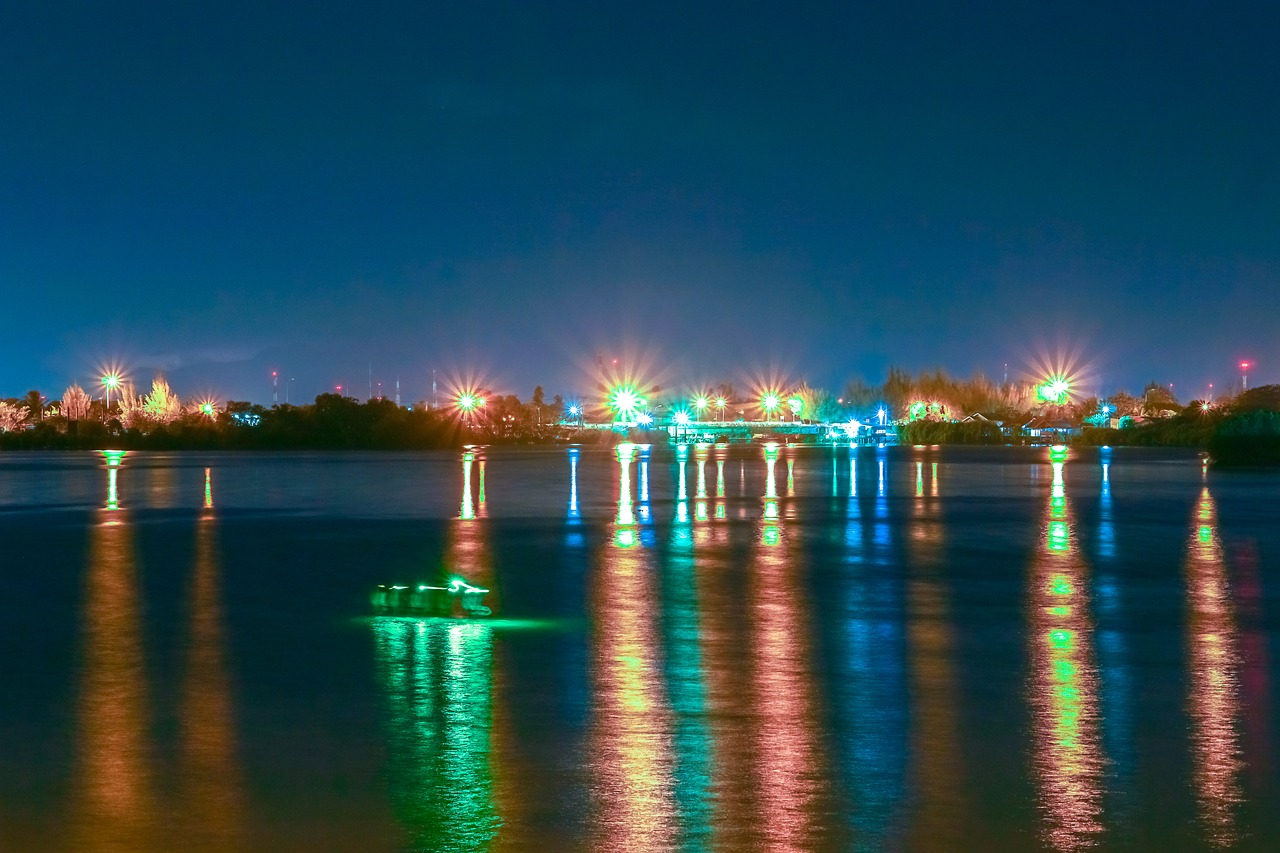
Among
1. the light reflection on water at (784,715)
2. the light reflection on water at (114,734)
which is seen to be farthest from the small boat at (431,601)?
the light reflection on water at (784,715)

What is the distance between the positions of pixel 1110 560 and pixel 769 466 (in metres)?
31.7

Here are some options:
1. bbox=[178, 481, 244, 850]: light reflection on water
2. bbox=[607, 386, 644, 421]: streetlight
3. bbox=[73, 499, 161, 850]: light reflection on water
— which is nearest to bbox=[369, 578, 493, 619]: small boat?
→ bbox=[178, 481, 244, 850]: light reflection on water

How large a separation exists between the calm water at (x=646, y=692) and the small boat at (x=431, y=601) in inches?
11.0

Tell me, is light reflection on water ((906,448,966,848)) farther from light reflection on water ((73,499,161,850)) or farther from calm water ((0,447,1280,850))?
light reflection on water ((73,499,161,850))

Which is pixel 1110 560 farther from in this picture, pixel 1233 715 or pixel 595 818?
pixel 595 818

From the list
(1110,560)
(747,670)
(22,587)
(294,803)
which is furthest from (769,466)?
(294,803)

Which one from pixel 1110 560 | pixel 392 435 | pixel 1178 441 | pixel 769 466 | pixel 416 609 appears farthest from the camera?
pixel 392 435

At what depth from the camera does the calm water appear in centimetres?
603

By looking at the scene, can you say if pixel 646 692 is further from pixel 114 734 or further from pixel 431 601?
pixel 431 601

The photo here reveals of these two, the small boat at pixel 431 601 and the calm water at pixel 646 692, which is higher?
the small boat at pixel 431 601

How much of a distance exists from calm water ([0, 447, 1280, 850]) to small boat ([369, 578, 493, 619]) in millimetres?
281

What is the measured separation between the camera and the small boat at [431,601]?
1209cm

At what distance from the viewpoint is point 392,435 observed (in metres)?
88.3

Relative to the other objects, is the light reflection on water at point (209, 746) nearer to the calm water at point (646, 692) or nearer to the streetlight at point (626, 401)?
the calm water at point (646, 692)
